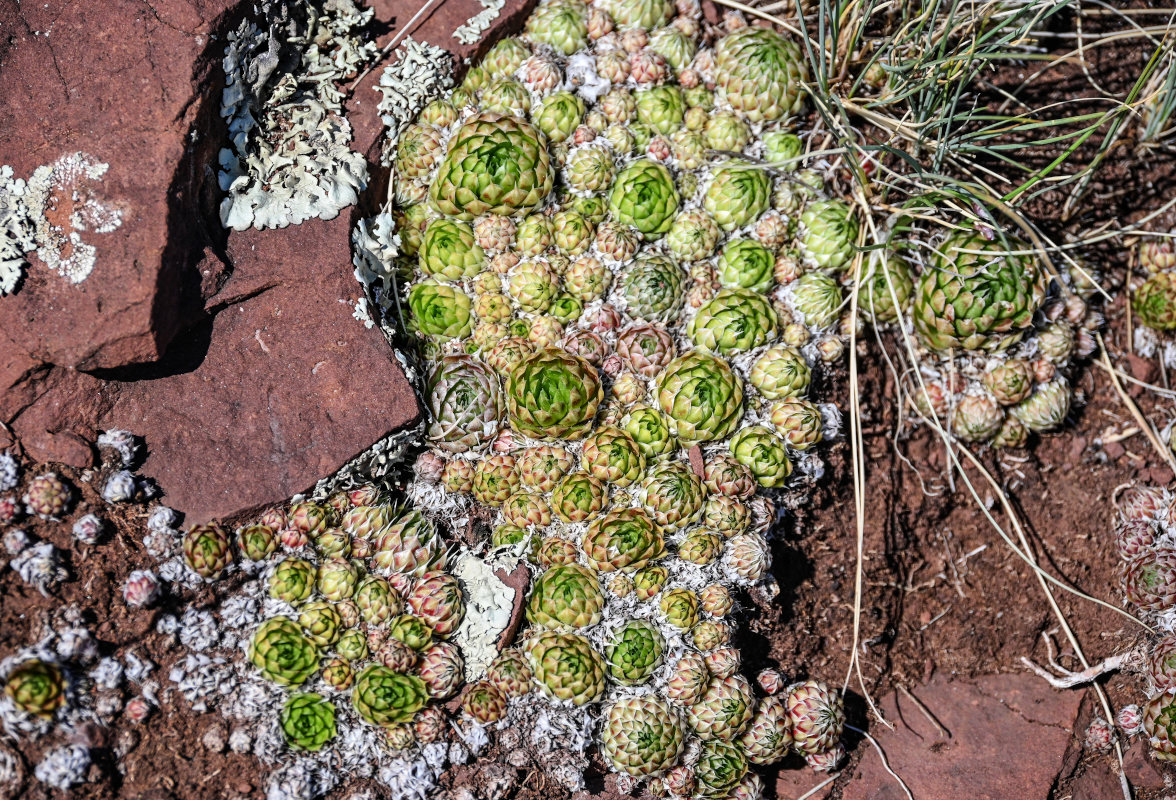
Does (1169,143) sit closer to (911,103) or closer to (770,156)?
(911,103)

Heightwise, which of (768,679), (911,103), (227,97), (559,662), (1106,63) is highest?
(227,97)

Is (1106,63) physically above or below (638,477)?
above

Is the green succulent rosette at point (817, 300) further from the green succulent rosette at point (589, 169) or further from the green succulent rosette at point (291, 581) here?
the green succulent rosette at point (291, 581)

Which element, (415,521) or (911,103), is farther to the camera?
(911,103)

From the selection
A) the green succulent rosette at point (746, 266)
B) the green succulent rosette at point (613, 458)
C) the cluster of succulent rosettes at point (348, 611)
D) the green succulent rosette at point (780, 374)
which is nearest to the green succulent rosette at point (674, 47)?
the green succulent rosette at point (746, 266)

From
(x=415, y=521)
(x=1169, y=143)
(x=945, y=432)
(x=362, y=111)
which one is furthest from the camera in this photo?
(x=1169, y=143)

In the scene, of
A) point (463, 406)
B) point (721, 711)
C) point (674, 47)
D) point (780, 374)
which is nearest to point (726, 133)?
point (674, 47)

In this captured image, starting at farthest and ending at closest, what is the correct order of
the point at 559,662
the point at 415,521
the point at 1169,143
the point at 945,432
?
1. the point at 1169,143
2. the point at 945,432
3. the point at 415,521
4. the point at 559,662

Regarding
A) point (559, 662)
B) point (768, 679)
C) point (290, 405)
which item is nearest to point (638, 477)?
point (559, 662)
